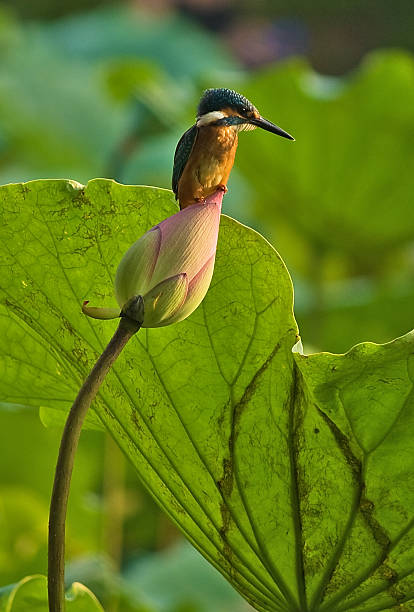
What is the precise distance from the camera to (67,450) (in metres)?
0.34

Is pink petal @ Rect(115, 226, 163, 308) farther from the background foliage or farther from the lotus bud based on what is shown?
the background foliage

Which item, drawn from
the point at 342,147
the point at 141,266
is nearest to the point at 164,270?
the point at 141,266

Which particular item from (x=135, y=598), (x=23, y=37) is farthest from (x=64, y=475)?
(x=23, y=37)

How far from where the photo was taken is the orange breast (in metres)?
0.37

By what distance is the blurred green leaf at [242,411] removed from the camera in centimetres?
41

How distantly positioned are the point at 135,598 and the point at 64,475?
1.43ft

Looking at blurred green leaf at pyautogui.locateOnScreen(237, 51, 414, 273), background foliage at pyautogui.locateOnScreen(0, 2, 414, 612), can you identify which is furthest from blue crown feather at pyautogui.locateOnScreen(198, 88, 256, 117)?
blurred green leaf at pyautogui.locateOnScreen(237, 51, 414, 273)

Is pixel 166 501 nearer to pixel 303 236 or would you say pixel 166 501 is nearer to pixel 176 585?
pixel 176 585

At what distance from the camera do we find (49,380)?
489mm

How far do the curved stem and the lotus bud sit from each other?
0.03 ft

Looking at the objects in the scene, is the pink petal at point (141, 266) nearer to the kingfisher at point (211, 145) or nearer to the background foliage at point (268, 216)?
the kingfisher at point (211, 145)

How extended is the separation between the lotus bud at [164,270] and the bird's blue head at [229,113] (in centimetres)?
5

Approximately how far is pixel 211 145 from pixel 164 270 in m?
0.06

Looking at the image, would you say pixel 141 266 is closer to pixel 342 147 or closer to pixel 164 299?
pixel 164 299
